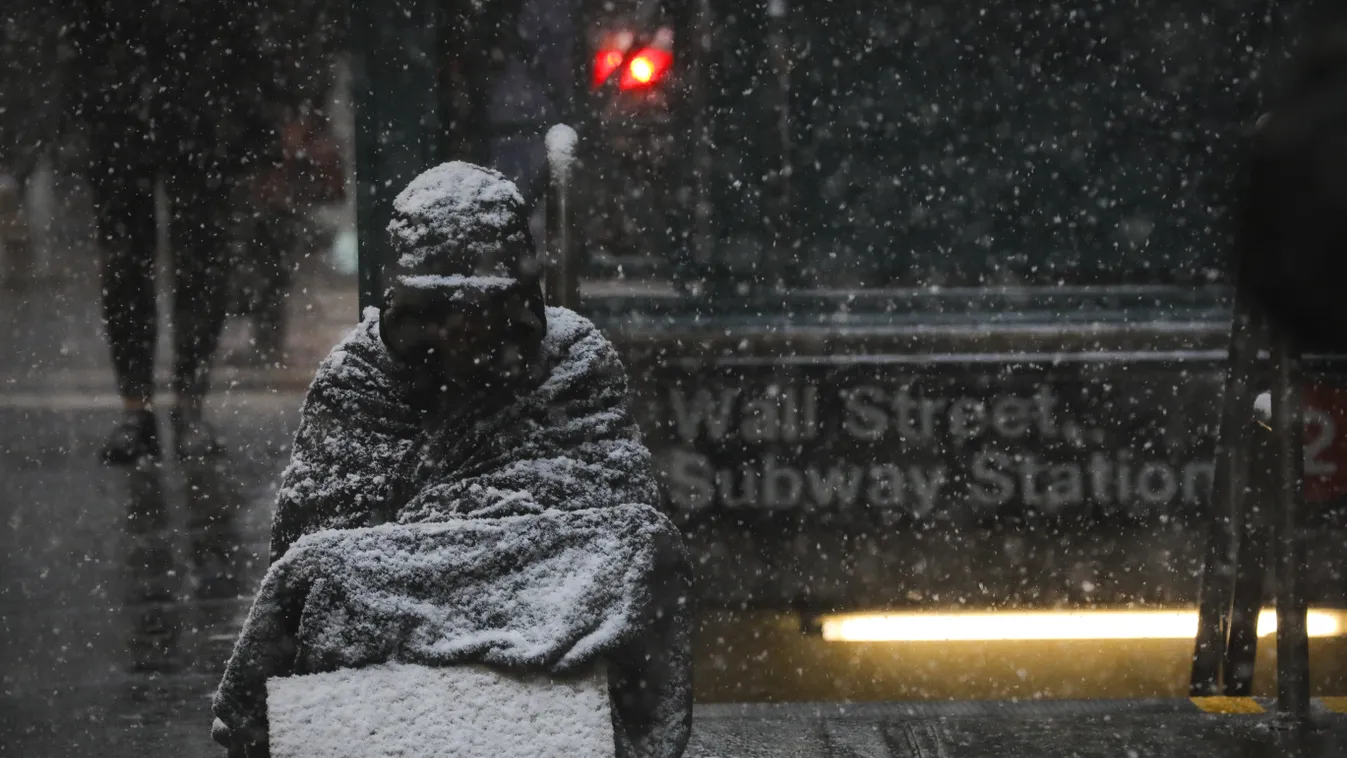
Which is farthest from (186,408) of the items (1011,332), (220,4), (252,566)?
(1011,332)

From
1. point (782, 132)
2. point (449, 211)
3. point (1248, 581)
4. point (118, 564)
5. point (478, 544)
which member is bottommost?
point (118, 564)

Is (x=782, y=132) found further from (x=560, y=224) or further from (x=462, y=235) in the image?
(x=462, y=235)

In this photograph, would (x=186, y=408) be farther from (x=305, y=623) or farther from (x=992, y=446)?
(x=305, y=623)

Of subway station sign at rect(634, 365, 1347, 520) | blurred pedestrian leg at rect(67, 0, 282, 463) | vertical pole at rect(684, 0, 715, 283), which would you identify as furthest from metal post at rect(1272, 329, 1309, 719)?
blurred pedestrian leg at rect(67, 0, 282, 463)

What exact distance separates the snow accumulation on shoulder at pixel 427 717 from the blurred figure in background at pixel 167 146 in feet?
25.8

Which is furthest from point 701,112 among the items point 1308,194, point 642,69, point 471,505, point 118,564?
point 1308,194

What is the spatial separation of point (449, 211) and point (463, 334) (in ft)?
0.78

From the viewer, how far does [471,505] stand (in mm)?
3389

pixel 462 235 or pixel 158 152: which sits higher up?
pixel 158 152

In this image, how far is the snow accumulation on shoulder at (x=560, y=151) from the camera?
6273mm

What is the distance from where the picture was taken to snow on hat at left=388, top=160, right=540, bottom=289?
131 inches

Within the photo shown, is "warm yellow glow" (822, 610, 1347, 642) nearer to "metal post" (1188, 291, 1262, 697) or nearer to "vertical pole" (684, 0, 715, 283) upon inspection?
"metal post" (1188, 291, 1262, 697)

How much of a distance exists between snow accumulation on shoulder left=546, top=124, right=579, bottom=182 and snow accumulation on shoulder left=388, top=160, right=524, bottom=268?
2.81m

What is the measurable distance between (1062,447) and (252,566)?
3.74 meters
